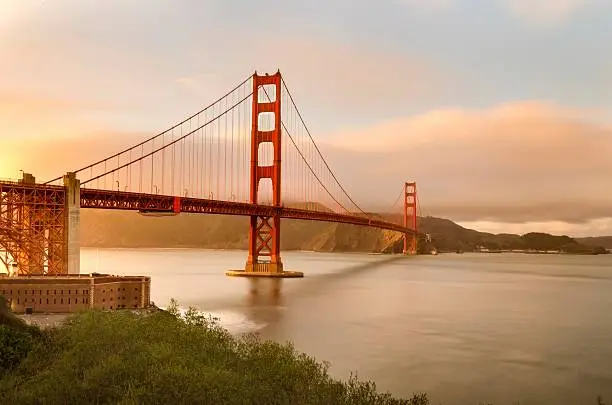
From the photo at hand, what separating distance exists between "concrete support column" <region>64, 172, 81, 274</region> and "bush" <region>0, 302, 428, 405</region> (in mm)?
15219

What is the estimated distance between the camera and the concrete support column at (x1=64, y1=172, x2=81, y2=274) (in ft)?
119

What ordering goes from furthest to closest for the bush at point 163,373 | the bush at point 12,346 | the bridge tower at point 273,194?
1. the bridge tower at point 273,194
2. the bush at point 12,346
3. the bush at point 163,373

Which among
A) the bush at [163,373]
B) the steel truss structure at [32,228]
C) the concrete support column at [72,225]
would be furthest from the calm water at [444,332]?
the steel truss structure at [32,228]

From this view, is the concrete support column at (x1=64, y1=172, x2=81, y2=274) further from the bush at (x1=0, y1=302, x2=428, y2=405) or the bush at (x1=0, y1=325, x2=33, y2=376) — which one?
the bush at (x1=0, y1=325, x2=33, y2=376)

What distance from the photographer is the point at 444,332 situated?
105 feet

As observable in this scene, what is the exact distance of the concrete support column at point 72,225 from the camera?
36188mm

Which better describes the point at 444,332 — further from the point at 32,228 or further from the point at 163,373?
the point at 32,228

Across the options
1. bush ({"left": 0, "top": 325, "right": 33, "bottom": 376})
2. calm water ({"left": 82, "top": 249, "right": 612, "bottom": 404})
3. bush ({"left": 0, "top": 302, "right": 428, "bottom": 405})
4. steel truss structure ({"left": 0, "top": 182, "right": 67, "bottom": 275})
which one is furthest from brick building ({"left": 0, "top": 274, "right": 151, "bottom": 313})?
bush ({"left": 0, "top": 325, "right": 33, "bottom": 376})

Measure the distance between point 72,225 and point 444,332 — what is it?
75.1 feet

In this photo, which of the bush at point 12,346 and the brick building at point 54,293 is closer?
the bush at point 12,346

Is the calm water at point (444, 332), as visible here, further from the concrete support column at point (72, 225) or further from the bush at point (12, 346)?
the bush at point (12, 346)

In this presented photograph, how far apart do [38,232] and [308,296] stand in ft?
69.0

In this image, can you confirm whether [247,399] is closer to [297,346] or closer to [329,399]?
[329,399]

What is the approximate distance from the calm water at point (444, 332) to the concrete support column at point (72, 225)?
6779mm
